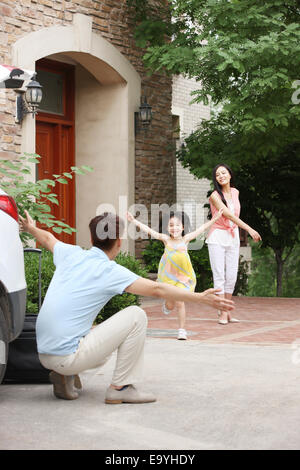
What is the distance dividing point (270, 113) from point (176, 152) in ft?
13.0

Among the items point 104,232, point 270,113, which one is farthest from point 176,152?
point 104,232

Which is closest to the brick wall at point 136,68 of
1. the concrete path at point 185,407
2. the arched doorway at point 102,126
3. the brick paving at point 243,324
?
the arched doorway at point 102,126

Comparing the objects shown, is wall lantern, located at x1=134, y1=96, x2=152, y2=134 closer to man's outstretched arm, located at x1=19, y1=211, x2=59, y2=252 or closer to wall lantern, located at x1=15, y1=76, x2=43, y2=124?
wall lantern, located at x1=15, y1=76, x2=43, y2=124

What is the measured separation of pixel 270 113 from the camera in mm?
11672

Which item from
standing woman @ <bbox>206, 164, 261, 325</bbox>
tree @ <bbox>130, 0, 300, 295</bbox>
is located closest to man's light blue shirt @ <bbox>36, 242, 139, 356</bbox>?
standing woman @ <bbox>206, 164, 261, 325</bbox>

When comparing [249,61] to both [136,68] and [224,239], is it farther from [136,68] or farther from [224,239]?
[136,68]

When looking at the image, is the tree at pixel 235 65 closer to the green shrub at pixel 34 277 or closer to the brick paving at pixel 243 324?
the brick paving at pixel 243 324

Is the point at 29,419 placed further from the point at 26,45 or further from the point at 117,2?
the point at 117,2

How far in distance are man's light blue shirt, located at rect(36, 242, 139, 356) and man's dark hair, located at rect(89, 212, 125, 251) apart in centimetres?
6

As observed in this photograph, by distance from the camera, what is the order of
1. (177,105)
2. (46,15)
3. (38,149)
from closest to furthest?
1. (46,15)
2. (38,149)
3. (177,105)

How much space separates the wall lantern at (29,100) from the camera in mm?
11766

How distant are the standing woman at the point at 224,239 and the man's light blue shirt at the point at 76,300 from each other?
4.57 metres
